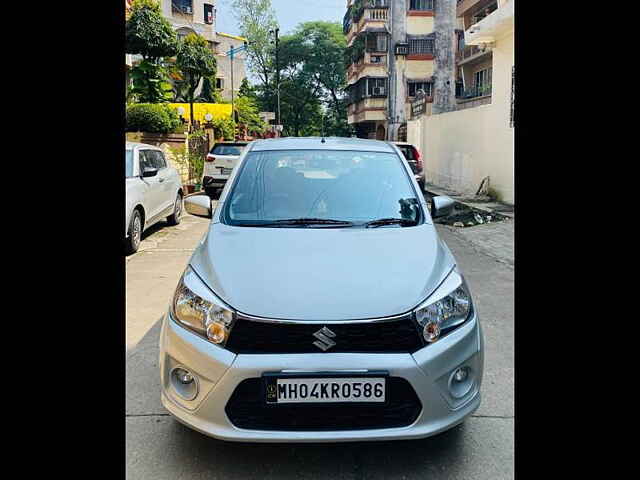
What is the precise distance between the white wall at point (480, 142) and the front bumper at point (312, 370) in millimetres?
11068

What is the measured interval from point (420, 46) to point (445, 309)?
38.9 meters

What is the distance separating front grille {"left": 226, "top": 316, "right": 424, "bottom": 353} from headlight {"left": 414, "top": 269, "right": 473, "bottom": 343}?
0.12 meters

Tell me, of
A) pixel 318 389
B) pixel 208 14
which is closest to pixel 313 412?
pixel 318 389

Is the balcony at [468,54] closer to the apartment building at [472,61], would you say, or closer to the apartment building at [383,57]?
the apartment building at [472,61]

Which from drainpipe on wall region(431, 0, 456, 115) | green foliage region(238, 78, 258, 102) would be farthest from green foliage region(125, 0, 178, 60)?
green foliage region(238, 78, 258, 102)

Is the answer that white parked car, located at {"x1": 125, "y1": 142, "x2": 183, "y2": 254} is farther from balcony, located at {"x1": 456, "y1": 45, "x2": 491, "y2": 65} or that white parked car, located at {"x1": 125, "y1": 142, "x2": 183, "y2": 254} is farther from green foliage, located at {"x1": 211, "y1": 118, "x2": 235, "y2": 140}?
balcony, located at {"x1": 456, "y1": 45, "x2": 491, "y2": 65}

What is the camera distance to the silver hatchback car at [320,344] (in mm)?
2510

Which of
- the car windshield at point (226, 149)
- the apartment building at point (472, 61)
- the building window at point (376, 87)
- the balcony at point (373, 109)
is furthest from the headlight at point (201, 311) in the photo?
the building window at point (376, 87)
